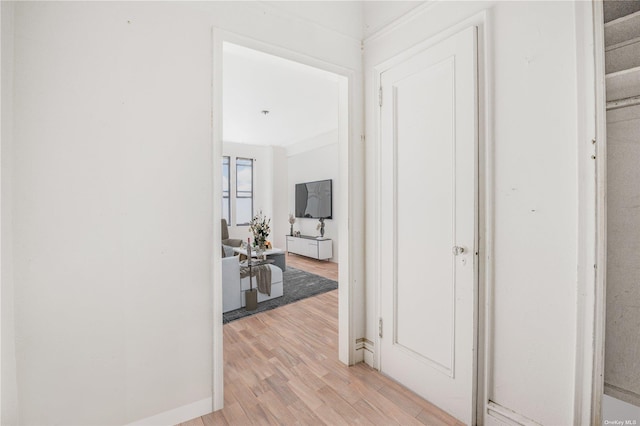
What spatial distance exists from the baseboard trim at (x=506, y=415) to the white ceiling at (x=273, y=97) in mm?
2314

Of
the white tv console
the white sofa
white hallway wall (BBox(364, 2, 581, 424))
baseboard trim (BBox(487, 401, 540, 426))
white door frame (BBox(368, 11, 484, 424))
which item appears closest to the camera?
white hallway wall (BBox(364, 2, 581, 424))

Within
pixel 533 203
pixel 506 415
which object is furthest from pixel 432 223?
pixel 506 415

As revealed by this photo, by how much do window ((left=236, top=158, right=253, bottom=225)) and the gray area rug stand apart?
111 inches

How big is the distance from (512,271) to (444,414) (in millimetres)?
Result: 933

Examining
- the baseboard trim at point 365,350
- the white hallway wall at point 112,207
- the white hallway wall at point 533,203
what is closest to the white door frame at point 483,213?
the white hallway wall at point 533,203

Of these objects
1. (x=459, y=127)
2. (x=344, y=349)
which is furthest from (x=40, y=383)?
(x=459, y=127)

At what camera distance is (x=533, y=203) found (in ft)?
4.46

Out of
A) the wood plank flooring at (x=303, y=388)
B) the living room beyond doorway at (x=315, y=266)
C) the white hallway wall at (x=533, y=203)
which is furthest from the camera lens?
the living room beyond doorway at (x=315, y=266)

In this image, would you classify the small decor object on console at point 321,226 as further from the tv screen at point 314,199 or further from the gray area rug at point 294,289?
the gray area rug at point 294,289

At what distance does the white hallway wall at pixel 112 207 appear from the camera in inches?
50.1

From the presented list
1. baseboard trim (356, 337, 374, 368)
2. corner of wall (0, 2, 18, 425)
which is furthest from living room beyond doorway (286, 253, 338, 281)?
corner of wall (0, 2, 18, 425)

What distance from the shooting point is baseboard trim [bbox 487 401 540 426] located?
138 cm

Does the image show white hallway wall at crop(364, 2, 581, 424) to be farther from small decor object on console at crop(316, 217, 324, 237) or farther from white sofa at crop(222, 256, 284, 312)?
small decor object on console at crop(316, 217, 324, 237)

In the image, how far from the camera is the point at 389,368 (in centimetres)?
204
